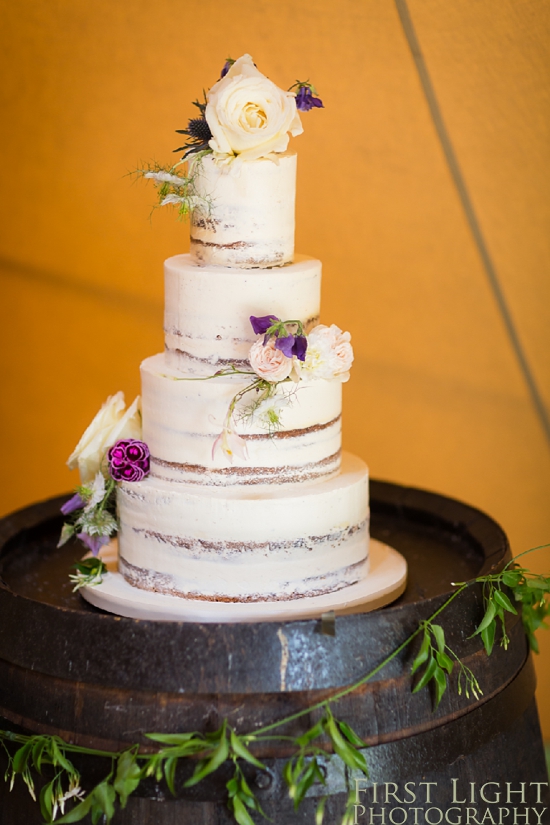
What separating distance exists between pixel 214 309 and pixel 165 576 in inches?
16.2

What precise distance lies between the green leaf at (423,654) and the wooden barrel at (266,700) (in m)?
0.01

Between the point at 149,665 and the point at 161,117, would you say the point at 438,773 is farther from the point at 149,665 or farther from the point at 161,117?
the point at 161,117

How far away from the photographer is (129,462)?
4.86 ft

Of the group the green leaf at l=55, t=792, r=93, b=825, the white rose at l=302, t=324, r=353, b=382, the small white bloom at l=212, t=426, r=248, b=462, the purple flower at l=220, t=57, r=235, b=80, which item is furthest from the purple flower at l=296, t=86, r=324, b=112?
the green leaf at l=55, t=792, r=93, b=825

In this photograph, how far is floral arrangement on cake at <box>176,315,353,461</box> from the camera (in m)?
1.33

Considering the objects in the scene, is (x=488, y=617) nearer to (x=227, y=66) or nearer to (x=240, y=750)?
(x=240, y=750)

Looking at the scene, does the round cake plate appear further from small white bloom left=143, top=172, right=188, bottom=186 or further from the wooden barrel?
small white bloom left=143, top=172, right=188, bottom=186

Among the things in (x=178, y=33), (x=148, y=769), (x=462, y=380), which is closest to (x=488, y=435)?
(x=462, y=380)

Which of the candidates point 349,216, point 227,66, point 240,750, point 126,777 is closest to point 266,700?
point 240,750

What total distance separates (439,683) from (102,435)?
26.5 inches

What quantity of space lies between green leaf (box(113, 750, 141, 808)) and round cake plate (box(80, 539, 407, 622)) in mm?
241

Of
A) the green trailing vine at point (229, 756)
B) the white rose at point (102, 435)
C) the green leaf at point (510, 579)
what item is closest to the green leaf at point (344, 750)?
the green trailing vine at point (229, 756)

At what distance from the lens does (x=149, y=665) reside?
4.06ft

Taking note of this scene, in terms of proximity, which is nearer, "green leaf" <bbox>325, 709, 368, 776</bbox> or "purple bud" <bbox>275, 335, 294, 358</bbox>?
"green leaf" <bbox>325, 709, 368, 776</bbox>
